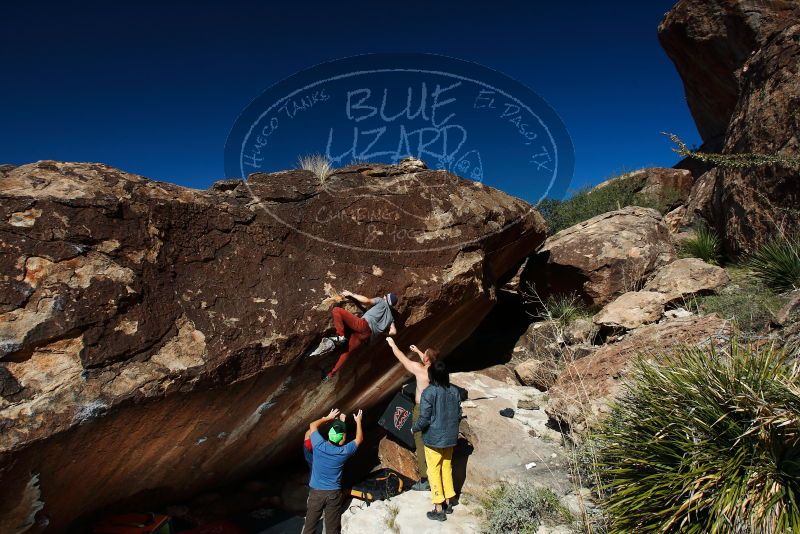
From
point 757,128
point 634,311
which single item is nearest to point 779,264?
point 634,311

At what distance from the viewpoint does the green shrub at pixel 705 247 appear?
365 inches

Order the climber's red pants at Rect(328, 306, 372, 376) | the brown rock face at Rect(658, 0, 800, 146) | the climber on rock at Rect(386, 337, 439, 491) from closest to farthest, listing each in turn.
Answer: the climber's red pants at Rect(328, 306, 372, 376), the climber on rock at Rect(386, 337, 439, 491), the brown rock face at Rect(658, 0, 800, 146)

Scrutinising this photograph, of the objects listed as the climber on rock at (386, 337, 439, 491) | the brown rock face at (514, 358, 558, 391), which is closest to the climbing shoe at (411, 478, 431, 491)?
the climber on rock at (386, 337, 439, 491)

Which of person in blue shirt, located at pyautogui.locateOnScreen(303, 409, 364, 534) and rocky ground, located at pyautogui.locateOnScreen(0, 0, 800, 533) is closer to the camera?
rocky ground, located at pyautogui.locateOnScreen(0, 0, 800, 533)

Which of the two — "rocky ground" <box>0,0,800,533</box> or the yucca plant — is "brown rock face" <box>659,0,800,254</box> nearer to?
"rocky ground" <box>0,0,800,533</box>

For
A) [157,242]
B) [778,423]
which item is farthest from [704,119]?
[157,242]

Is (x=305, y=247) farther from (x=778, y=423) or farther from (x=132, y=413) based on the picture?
(x=778, y=423)

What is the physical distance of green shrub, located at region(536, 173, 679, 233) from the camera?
16.6 m

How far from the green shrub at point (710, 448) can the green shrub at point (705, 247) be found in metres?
6.69

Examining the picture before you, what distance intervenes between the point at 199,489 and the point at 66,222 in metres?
3.59

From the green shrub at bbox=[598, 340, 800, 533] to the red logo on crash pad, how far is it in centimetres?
273

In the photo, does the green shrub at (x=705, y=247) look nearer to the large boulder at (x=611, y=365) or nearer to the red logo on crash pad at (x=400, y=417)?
the large boulder at (x=611, y=365)

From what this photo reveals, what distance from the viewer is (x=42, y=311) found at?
349 centimetres

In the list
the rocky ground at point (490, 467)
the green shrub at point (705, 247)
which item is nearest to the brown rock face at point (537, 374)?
the rocky ground at point (490, 467)
